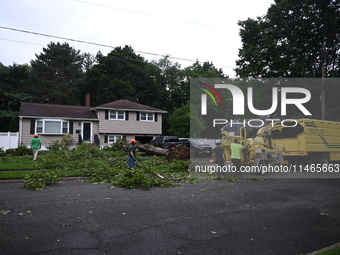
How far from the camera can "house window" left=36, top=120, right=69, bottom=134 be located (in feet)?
87.1

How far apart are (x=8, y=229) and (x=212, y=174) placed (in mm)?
9833

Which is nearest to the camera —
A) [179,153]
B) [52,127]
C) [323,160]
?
[323,160]

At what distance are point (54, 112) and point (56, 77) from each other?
86.4 ft

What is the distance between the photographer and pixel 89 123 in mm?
29344

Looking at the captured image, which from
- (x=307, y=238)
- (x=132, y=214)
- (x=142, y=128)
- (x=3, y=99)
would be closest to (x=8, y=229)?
(x=132, y=214)

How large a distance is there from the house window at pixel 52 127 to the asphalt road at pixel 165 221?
1864cm

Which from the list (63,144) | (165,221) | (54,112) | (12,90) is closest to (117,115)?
(54,112)

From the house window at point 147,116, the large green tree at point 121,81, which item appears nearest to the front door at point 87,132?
the house window at point 147,116

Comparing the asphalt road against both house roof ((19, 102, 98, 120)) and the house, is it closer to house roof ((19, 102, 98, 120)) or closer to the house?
Answer: the house

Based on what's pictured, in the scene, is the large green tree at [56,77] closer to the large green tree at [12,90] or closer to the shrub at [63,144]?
the large green tree at [12,90]

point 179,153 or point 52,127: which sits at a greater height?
point 52,127

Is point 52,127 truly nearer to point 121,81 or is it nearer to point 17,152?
point 17,152

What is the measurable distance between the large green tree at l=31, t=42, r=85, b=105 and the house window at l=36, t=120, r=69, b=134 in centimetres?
2265

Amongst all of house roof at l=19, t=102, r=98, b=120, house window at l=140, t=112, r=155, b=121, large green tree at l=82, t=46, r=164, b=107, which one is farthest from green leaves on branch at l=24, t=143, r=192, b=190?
large green tree at l=82, t=46, r=164, b=107
